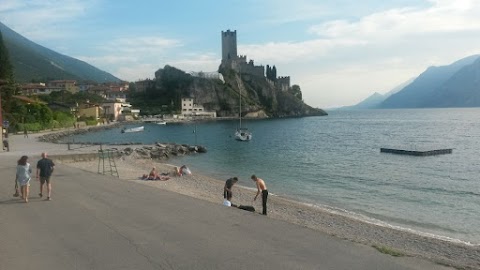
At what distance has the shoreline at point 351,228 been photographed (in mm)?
13502

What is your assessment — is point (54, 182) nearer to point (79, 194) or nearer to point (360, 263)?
point (79, 194)

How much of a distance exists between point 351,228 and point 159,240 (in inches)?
424

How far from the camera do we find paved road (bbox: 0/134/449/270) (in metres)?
8.90

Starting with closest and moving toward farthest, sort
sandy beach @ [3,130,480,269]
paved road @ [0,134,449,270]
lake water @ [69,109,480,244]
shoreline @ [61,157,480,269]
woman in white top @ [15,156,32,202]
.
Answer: paved road @ [0,134,449,270]
sandy beach @ [3,130,480,269]
shoreline @ [61,157,480,269]
woman in white top @ [15,156,32,202]
lake water @ [69,109,480,244]

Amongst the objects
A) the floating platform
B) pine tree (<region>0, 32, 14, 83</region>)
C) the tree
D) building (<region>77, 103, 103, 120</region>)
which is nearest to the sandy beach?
the floating platform

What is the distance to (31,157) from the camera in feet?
112

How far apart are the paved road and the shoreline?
1.45 m

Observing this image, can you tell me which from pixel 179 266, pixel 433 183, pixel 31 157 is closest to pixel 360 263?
pixel 179 266

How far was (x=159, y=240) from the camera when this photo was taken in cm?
1050

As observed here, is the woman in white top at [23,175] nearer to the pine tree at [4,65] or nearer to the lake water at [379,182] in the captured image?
the lake water at [379,182]

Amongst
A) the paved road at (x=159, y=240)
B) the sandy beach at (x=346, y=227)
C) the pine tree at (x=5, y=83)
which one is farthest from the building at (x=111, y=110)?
the paved road at (x=159, y=240)

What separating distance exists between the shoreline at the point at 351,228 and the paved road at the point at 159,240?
145cm

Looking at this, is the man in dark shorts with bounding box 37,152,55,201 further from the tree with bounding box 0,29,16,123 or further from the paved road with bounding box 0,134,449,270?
A: the tree with bounding box 0,29,16,123

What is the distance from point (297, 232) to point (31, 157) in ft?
93.7
